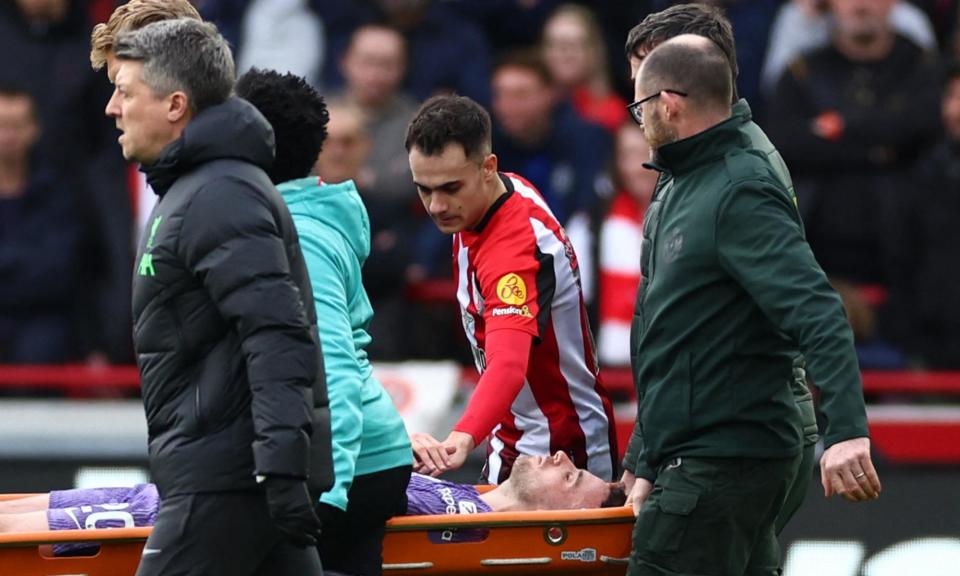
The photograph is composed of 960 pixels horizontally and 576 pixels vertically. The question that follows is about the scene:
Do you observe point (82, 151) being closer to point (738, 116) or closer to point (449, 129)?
point (449, 129)

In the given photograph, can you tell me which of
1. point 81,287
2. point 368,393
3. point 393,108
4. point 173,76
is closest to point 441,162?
point 368,393

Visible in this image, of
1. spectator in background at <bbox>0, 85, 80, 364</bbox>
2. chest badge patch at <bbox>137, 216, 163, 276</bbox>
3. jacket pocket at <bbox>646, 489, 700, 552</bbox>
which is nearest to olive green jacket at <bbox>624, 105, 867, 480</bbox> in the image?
jacket pocket at <bbox>646, 489, 700, 552</bbox>

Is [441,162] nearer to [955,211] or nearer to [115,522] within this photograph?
[115,522]

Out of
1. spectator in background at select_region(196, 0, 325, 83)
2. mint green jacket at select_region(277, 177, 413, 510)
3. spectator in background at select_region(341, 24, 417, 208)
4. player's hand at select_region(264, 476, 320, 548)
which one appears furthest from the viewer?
spectator in background at select_region(196, 0, 325, 83)

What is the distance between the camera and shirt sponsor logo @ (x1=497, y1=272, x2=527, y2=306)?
16.6 feet

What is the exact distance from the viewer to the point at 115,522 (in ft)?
16.0

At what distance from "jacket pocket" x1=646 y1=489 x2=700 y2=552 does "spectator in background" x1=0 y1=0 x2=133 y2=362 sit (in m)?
4.46

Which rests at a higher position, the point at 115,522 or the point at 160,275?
the point at 160,275

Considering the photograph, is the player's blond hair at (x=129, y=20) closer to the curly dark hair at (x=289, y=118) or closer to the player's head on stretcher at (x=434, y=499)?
the curly dark hair at (x=289, y=118)

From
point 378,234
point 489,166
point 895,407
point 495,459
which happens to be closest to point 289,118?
point 489,166

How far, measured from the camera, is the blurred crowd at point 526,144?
26.6 feet

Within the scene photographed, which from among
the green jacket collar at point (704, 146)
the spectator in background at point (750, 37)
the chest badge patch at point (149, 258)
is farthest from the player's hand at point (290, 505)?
the spectator in background at point (750, 37)

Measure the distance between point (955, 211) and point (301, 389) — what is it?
4788 millimetres

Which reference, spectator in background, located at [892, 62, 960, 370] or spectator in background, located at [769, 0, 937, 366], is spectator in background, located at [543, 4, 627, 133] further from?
spectator in background, located at [892, 62, 960, 370]
